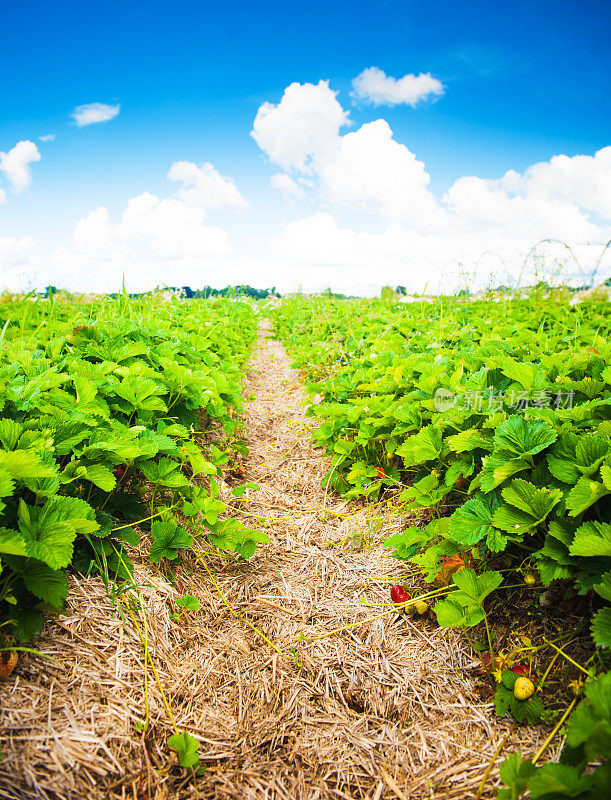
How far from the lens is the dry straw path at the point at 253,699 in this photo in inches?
48.6

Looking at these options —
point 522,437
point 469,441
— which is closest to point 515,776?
point 522,437

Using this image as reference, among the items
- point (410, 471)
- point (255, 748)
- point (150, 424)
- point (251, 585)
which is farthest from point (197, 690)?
point (410, 471)

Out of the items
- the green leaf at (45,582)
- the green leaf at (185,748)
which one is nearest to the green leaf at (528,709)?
the green leaf at (185,748)

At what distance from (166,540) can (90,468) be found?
1.54 feet

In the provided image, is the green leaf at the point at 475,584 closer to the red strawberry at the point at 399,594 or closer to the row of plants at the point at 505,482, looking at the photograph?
the row of plants at the point at 505,482

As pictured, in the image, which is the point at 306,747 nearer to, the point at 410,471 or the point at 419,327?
the point at 410,471

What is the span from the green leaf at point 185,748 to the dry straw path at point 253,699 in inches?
2.4

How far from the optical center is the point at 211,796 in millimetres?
1273

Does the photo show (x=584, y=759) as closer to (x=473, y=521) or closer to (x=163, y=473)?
(x=473, y=521)

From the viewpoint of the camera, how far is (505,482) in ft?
5.61

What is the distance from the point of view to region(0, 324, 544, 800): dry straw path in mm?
1233

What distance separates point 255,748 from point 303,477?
190 centimetres

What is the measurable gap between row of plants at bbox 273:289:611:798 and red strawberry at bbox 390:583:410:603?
0.04 ft

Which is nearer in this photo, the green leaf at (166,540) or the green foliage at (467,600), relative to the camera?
the green foliage at (467,600)
